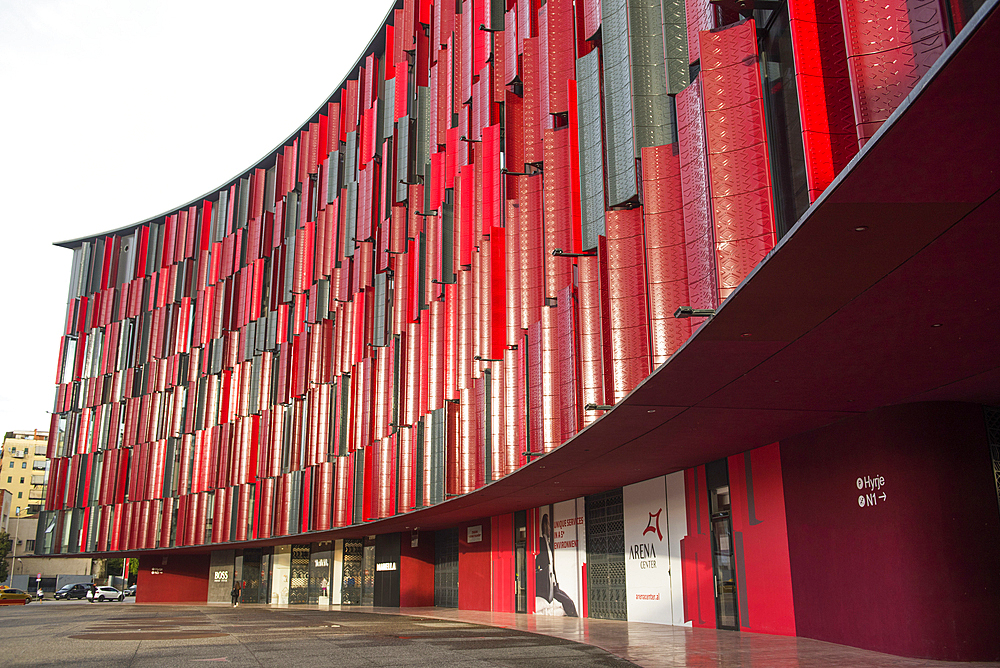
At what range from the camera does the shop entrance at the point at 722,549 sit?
758 inches

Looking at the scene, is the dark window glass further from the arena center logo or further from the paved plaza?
the arena center logo

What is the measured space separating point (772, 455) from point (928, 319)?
8.68 meters

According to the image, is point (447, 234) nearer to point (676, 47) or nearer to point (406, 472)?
point (406, 472)

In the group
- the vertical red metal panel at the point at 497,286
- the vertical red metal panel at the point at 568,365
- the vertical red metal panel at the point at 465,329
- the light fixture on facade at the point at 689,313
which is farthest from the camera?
the vertical red metal panel at the point at 465,329

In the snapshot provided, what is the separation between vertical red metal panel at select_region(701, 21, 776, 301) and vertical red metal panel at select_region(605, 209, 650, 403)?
4270mm

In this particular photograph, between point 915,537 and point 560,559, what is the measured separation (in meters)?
16.9

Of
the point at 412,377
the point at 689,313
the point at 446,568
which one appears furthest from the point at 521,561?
the point at 689,313

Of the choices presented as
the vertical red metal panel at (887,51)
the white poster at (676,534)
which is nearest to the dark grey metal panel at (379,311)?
the white poster at (676,534)

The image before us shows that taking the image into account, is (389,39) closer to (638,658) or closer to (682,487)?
(682,487)

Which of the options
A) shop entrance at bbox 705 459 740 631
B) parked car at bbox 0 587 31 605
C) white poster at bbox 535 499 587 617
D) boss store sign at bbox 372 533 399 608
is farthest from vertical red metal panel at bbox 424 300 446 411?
parked car at bbox 0 587 31 605

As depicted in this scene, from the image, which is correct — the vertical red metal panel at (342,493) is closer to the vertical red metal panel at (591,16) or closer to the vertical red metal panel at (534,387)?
the vertical red metal panel at (534,387)

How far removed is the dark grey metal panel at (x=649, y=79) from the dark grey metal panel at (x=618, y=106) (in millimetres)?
334

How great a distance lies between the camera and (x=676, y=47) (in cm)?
1661

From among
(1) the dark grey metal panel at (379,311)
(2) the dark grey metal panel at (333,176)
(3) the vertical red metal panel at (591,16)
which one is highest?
(2) the dark grey metal panel at (333,176)
